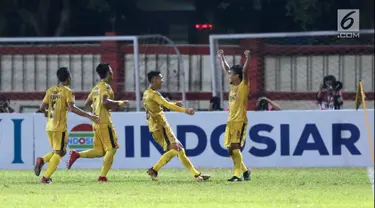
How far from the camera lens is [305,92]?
27.5 m

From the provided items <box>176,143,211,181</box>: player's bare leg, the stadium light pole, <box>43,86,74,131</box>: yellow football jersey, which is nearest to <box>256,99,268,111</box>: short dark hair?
the stadium light pole

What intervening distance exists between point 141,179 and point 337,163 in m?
4.57

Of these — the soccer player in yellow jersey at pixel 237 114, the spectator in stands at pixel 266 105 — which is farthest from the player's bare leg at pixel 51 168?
the spectator in stands at pixel 266 105

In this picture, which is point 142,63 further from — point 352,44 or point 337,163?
point 337,163

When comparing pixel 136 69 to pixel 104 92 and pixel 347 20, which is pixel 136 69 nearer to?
pixel 347 20

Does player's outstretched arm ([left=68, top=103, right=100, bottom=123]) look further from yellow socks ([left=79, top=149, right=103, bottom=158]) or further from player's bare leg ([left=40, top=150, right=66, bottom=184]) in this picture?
player's bare leg ([left=40, top=150, right=66, bottom=184])

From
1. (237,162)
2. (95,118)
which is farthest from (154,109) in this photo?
(237,162)

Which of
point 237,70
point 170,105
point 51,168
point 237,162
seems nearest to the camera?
point 170,105

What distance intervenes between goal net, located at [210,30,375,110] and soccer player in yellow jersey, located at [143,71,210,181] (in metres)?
7.38

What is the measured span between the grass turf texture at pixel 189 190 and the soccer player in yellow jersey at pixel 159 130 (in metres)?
0.24

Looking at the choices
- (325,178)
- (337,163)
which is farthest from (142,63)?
(325,178)

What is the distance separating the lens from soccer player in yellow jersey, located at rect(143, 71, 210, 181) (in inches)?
753

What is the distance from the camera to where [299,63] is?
2783 centimetres

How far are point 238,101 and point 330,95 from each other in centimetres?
662
